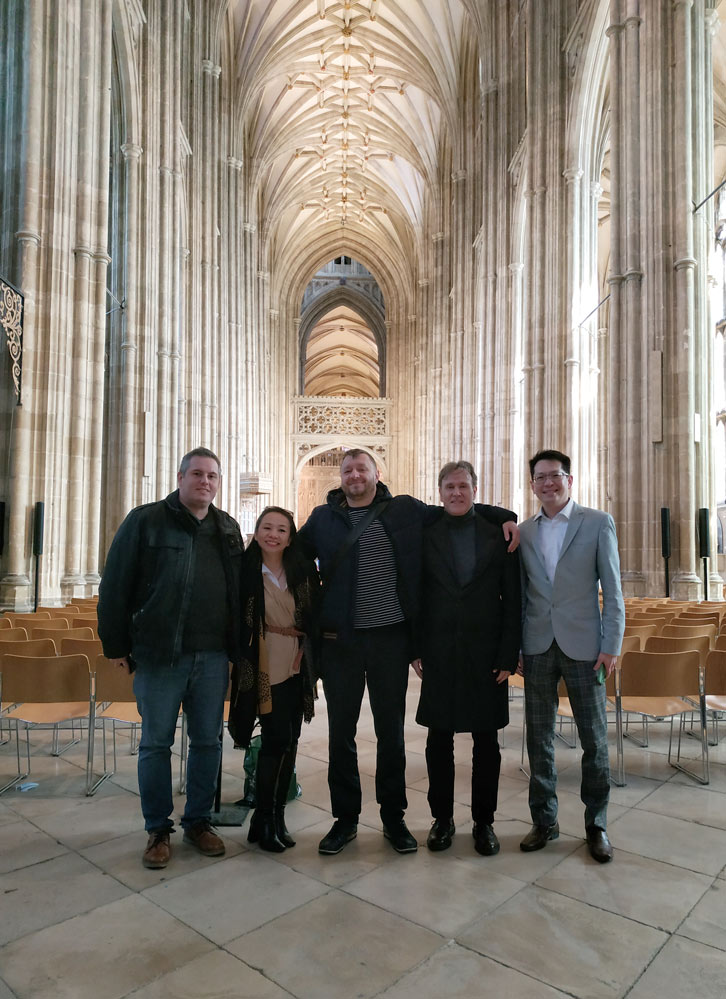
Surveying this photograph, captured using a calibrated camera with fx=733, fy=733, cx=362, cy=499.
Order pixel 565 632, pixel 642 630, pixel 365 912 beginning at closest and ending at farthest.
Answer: pixel 365 912, pixel 565 632, pixel 642 630

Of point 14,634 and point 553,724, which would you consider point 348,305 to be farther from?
point 553,724

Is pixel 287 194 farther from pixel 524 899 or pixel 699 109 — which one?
pixel 524 899

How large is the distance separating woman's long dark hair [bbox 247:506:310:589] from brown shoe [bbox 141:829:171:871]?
3.56ft

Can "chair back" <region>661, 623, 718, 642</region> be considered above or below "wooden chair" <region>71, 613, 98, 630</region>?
above

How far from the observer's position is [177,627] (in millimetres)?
2934

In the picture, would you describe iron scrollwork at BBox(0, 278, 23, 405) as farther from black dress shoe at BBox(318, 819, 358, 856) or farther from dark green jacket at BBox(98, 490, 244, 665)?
black dress shoe at BBox(318, 819, 358, 856)

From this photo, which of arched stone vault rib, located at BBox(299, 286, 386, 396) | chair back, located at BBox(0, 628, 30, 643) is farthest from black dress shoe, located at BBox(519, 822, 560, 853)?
arched stone vault rib, located at BBox(299, 286, 386, 396)

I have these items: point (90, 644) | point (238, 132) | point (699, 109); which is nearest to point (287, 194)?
point (238, 132)

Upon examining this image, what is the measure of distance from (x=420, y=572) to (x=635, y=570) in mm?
9106

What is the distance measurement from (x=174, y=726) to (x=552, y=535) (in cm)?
178

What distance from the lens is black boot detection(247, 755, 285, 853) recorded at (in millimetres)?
2934

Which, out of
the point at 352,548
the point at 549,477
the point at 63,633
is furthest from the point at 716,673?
the point at 63,633

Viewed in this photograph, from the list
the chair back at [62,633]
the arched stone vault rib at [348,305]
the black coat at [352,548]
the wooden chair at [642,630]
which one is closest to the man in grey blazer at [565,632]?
the black coat at [352,548]

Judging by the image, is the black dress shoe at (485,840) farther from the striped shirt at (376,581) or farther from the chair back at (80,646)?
the chair back at (80,646)
